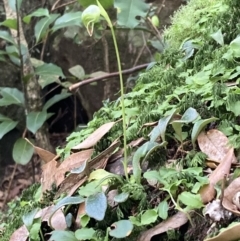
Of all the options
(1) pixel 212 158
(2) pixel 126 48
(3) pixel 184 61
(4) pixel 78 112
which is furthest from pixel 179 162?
(4) pixel 78 112

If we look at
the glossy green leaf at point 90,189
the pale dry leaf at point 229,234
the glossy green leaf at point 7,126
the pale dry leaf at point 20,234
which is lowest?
the glossy green leaf at point 7,126

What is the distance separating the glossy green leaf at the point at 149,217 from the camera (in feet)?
2.59

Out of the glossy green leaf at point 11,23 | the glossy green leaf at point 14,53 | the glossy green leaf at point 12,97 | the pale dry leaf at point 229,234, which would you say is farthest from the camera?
the glossy green leaf at point 12,97

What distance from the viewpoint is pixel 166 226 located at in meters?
0.78

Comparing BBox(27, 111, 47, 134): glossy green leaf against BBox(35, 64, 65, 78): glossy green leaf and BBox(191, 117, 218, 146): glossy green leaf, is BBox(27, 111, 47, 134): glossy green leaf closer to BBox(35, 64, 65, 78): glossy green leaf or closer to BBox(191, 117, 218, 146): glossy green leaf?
BBox(35, 64, 65, 78): glossy green leaf

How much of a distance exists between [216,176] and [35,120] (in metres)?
1.58


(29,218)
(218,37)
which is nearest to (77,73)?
(218,37)

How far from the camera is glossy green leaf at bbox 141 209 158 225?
0.79m

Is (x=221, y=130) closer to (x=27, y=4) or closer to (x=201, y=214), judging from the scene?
(x=201, y=214)

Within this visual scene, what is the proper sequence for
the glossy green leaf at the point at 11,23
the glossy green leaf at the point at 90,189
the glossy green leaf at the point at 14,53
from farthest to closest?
the glossy green leaf at the point at 14,53, the glossy green leaf at the point at 11,23, the glossy green leaf at the point at 90,189

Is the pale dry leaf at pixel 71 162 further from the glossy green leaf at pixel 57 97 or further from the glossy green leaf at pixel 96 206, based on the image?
the glossy green leaf at pixel 57 97

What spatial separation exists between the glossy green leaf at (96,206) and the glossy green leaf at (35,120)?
143 cm

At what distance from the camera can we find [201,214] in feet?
2.51

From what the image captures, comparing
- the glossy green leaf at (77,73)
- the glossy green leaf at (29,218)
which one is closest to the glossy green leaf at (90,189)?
the glossy green leaf at (29,218)
